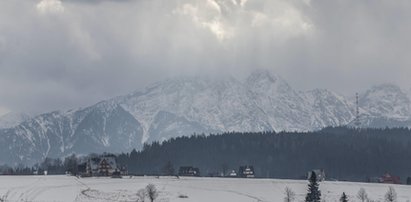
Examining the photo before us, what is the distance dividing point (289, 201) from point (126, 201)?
34.6m

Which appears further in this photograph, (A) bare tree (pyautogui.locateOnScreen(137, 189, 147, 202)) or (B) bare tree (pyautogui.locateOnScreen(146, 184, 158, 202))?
(B) bare tree (pyautogui.locateOnScreen(146, 184, 158, 202))

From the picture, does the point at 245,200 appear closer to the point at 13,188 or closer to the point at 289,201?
the point at 289,201

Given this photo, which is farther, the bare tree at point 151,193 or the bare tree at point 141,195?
the bare tree at point 151,193

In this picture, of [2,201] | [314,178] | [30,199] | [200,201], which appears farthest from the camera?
[200,201]

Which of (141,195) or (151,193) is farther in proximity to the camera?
(141,195)

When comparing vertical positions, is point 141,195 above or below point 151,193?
below

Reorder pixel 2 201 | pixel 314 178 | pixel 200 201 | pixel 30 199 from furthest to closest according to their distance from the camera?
pixel 200 201 → pixel 30 199 → pixel 2 201 → pixel 314 178

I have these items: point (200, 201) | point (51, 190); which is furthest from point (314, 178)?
point (51, 190)

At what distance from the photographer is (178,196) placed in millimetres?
198625

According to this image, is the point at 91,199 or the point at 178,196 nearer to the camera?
the point at 91,199

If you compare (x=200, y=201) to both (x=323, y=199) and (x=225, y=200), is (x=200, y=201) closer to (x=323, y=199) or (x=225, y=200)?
A: (x=225, y=200)

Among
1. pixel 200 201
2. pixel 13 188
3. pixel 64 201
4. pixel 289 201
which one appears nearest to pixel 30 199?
pixel 64 201

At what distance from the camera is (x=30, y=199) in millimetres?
177375

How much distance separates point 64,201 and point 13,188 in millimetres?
20825
